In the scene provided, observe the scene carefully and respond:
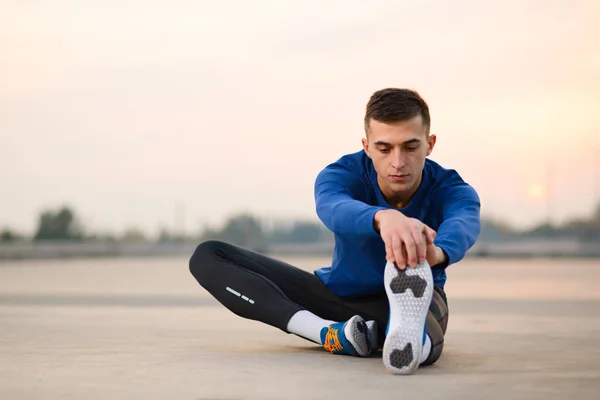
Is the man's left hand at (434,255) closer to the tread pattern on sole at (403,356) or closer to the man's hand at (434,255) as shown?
the man's hand at (434,255)

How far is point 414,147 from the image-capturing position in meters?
3.54

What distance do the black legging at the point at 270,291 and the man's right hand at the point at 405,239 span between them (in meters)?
0.80

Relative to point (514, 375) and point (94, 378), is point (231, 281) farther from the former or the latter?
point (514, 375)

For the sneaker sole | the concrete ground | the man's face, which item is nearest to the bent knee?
the concrete ground

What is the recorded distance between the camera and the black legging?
3945 millimetres

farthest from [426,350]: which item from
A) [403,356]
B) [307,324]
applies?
[307,324]

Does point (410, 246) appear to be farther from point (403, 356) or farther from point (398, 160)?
point (398, 160)

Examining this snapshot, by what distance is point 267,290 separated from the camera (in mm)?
4031

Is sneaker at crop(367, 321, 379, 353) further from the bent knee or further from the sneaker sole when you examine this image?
the bent knee

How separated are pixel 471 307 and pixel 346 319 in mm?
3286

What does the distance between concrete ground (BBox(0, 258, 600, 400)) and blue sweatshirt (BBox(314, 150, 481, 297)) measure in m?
0.34

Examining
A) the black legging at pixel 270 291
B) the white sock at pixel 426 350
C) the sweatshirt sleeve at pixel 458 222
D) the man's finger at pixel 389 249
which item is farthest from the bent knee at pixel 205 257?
the man's finger at pixel 389 249

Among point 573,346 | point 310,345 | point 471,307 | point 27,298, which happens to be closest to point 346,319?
Answer: point 310,345

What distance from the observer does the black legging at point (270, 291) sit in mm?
3945
